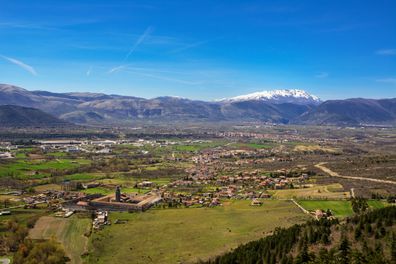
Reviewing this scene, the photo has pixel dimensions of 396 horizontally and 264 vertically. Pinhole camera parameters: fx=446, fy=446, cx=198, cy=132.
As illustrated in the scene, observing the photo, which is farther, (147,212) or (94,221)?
(147,212)

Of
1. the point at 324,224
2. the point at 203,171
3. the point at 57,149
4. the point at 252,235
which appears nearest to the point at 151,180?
the point at 203,171

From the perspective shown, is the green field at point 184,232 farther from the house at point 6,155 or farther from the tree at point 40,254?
the house at point 6,155

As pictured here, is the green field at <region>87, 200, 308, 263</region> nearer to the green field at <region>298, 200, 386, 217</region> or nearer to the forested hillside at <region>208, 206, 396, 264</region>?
the green field at <region>298, 200, 386, 217</region>

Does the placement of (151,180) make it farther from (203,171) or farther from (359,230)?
(359,230)

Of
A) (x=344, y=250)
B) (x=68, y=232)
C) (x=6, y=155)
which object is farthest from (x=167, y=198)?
(x=6, y=155)

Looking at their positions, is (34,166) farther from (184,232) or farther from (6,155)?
(184,232)

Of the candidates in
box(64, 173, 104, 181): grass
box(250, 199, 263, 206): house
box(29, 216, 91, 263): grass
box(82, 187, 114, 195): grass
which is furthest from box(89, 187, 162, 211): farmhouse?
box(64, 173, 104, 181): grass
